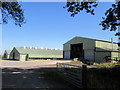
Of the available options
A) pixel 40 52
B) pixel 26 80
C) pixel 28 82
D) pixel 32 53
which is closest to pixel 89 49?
pixel 32 53

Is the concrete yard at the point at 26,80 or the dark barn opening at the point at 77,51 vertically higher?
the dark barn opening at the point at 77,51

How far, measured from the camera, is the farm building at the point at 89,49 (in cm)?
3117

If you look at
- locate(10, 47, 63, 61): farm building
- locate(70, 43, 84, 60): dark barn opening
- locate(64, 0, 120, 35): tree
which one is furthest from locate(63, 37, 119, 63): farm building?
locate(64, 0, 120, 35): tree

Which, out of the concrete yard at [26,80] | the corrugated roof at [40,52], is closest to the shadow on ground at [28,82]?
the concrete yard at [26,80]

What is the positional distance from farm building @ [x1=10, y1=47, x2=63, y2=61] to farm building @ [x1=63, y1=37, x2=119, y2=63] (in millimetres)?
12462

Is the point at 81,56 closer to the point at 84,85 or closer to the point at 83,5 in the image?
the point at 83,5

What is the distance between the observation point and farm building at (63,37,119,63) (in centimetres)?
3117

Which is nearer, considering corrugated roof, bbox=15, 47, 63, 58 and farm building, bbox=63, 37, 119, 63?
farm building, bbox=63, 37, 119, 63

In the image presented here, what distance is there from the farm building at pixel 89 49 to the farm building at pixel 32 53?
12.5 meters

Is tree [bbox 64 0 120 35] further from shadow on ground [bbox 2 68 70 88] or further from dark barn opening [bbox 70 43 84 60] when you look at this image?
dark barn opening [bbox 70 43 84 60]

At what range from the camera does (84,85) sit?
596 cm

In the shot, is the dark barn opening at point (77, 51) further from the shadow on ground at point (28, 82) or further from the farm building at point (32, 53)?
the shadow on ground at point (28, 82)

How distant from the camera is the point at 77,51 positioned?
36.8 meters

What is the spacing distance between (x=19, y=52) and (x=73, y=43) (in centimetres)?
1787
